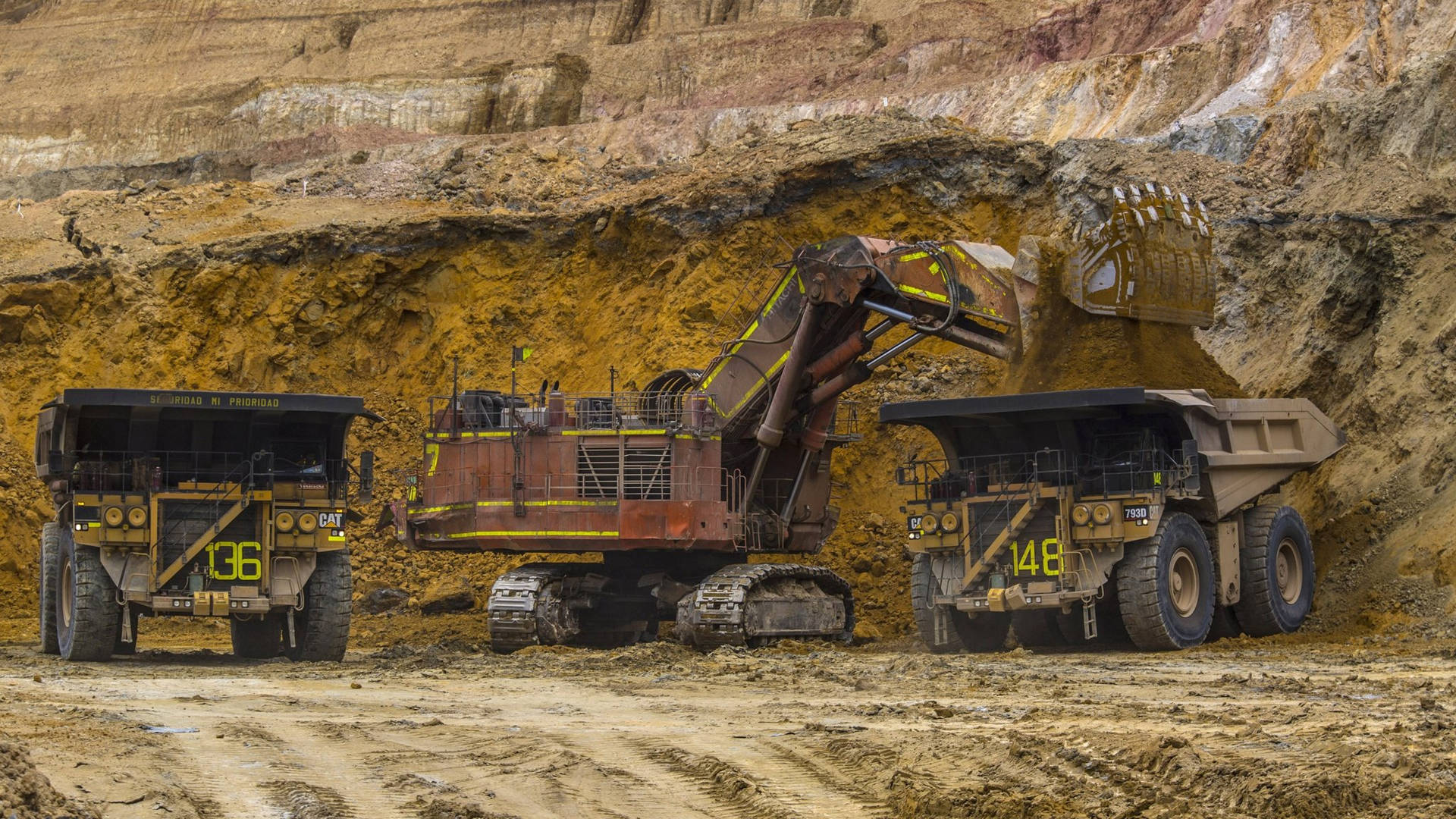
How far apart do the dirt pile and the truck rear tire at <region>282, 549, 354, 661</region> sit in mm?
10961

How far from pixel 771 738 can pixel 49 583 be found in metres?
11.6

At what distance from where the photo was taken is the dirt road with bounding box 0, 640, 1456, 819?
935 cm

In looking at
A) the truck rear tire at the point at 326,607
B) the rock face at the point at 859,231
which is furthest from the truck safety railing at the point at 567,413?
the truck rear tire at the point at 326,607

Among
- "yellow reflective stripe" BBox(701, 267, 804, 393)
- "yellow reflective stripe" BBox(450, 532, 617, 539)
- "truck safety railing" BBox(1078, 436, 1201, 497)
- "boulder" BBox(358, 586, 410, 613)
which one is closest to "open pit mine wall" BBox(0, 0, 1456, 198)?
"boulder" BBox(358, 586, 410, 613)

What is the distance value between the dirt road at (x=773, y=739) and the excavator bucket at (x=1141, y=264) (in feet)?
17.1

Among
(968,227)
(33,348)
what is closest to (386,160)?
(33,348)

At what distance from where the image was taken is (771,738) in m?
12.1

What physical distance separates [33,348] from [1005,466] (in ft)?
66.6

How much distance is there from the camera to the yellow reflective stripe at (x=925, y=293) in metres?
20.2

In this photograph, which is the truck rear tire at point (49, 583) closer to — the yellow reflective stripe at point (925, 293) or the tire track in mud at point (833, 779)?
the yellow reflective stripe at point (925, 293)

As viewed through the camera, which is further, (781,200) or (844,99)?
(844,99)

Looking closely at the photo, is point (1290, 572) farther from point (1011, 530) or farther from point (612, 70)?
point (612, 70)

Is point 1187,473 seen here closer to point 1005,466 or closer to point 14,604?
point 1005,466

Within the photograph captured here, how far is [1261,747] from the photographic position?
10.4 meters
